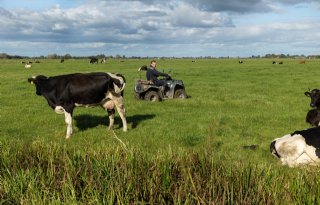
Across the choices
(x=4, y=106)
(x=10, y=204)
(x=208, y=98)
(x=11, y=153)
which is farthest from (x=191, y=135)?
(x=4, y=106)

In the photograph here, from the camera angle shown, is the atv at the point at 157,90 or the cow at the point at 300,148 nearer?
the cow at the point at 300,148

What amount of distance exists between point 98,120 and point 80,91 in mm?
2422

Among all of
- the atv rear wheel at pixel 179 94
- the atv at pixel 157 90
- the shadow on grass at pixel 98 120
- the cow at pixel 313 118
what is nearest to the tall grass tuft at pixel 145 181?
the shadow on grass at pixel 98 120

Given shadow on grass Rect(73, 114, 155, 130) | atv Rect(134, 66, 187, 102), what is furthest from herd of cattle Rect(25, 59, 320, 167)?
atv Rect(134, 66, 187, 102)

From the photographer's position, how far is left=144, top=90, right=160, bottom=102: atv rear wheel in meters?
19.7

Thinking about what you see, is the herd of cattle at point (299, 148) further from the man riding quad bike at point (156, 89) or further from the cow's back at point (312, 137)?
the man riding quad bike at point (156, 89)

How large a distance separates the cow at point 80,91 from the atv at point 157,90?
18.5 ft

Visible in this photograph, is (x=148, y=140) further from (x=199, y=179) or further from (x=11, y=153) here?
(x=199, y=179)

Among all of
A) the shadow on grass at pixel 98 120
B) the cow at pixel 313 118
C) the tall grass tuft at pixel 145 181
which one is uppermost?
the tall grass tuft at pixel 145 181

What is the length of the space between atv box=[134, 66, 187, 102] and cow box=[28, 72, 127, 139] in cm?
564

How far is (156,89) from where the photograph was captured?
19891 mm

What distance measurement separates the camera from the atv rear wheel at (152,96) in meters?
19.7

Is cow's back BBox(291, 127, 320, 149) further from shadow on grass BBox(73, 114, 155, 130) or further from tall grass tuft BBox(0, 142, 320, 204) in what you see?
shadow on grass BBox(73, 114, 155, 130)

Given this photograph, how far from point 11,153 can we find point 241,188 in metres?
4.13
